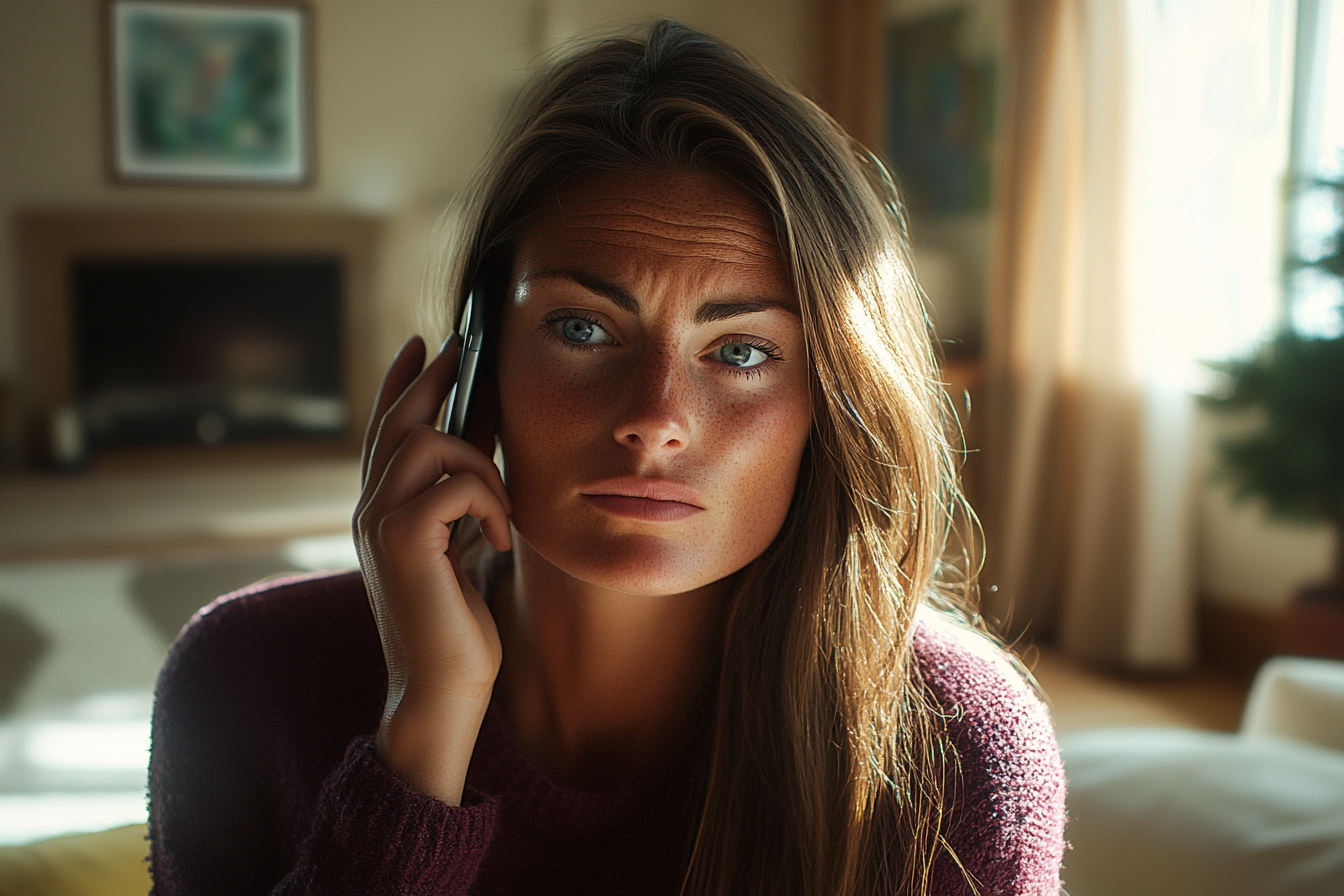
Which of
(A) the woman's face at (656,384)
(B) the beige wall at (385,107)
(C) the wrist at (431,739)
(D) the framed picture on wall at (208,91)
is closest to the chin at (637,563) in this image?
(A) the woman's face at (656,384)

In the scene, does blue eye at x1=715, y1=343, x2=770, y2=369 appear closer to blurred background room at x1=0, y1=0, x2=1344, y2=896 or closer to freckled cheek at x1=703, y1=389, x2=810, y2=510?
freckled cheek at x1=703, y1=389, x2=810, y2=510

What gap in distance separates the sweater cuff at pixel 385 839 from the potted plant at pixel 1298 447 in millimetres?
2548

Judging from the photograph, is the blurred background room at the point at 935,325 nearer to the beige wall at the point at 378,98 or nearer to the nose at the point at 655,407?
the beige wall at the point at 378,98

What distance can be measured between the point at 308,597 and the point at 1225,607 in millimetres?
Answer: 3397

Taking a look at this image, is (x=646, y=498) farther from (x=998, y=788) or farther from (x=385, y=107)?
(x=385, y=107)

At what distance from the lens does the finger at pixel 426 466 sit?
889 millimetres

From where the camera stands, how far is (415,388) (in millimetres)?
945

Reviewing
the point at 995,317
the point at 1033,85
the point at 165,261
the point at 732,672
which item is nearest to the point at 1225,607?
the point at 995,317

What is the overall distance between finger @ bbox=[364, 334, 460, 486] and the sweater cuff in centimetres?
25

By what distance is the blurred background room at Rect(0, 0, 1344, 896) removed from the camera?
1509 mm

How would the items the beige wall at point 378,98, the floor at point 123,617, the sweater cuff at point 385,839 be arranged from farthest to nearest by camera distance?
the beige wall at point 378,98, the floor at point 123,617, the sweater cuff at point 385,839

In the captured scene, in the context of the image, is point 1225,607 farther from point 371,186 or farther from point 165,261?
point 165,261

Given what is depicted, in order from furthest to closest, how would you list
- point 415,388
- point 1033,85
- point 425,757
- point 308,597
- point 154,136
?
point 154,136 → point 1033,85 → point 308,597 → point 415,388 → point 425,757

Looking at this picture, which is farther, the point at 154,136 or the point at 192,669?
the point at 154,136
